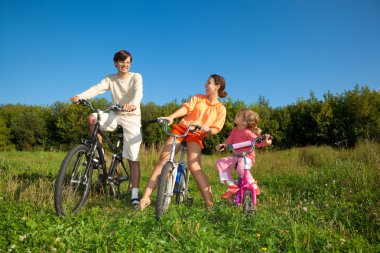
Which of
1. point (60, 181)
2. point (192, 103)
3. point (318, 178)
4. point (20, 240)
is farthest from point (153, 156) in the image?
point (20, 240)

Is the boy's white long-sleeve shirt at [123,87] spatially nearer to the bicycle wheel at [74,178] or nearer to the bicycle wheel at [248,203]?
the bicycle wheel at [74,178]

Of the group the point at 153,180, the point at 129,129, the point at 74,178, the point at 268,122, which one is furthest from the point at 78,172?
the point at 268,122

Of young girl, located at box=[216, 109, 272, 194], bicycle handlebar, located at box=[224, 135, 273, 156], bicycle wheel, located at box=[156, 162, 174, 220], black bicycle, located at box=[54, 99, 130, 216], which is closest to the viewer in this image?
bicycle wheel, located at box=[156, 162, 174, 220]

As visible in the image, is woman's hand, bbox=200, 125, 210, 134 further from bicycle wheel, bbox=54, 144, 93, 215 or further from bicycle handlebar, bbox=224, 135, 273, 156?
bicycle wheel, bbox=54, 144, 93, 215

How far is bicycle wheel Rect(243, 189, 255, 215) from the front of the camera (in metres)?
3.96

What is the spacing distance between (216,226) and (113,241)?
1.14m

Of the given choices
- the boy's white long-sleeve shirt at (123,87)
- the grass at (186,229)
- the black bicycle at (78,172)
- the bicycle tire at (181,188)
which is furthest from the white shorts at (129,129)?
the bicycle tire at (181,188)

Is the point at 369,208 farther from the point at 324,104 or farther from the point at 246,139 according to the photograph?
the point at 324,104

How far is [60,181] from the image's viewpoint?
150 inches

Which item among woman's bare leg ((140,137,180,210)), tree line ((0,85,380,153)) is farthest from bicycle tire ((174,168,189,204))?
tree line ((0,85,380,153))

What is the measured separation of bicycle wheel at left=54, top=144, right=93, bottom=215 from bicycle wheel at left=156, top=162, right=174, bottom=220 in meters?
1.13

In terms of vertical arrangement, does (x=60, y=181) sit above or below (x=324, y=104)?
below

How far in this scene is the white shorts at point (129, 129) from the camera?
5.01 meters

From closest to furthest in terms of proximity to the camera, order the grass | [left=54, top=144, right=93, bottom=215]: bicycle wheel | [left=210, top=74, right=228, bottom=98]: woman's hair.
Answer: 1. the grass
2. [left=54, top=144, right=93, bottom=215]: bicycle wheel
3. [left=210, top=74, right=228, bottom=98]: woman's hair
